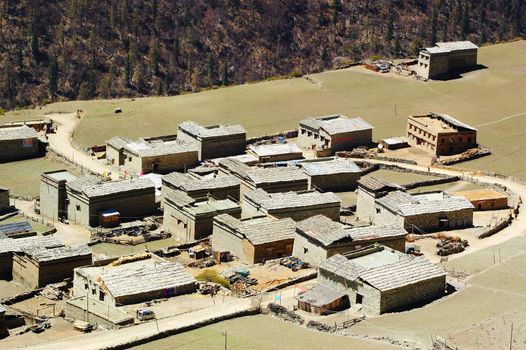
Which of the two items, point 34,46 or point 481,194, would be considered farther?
point 34,46

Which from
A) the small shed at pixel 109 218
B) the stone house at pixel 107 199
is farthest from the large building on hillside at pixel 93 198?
the small shed at pixel 109 218

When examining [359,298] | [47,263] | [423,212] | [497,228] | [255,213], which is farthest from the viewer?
[255,213]

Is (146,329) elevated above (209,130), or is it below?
above

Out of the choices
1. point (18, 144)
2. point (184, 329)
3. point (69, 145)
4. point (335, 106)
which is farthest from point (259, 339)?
→ point (335, 106)

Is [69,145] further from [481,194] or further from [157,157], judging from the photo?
[481,194]

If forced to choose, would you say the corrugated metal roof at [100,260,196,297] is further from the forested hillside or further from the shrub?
the forested hillside

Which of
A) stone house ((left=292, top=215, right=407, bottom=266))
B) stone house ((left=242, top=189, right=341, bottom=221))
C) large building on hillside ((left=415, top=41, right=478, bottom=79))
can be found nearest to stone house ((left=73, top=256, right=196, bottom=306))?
stone house ((left=292, top=215, right=407, bottom=266))

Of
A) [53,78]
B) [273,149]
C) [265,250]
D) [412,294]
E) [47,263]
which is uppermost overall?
[412,294]
